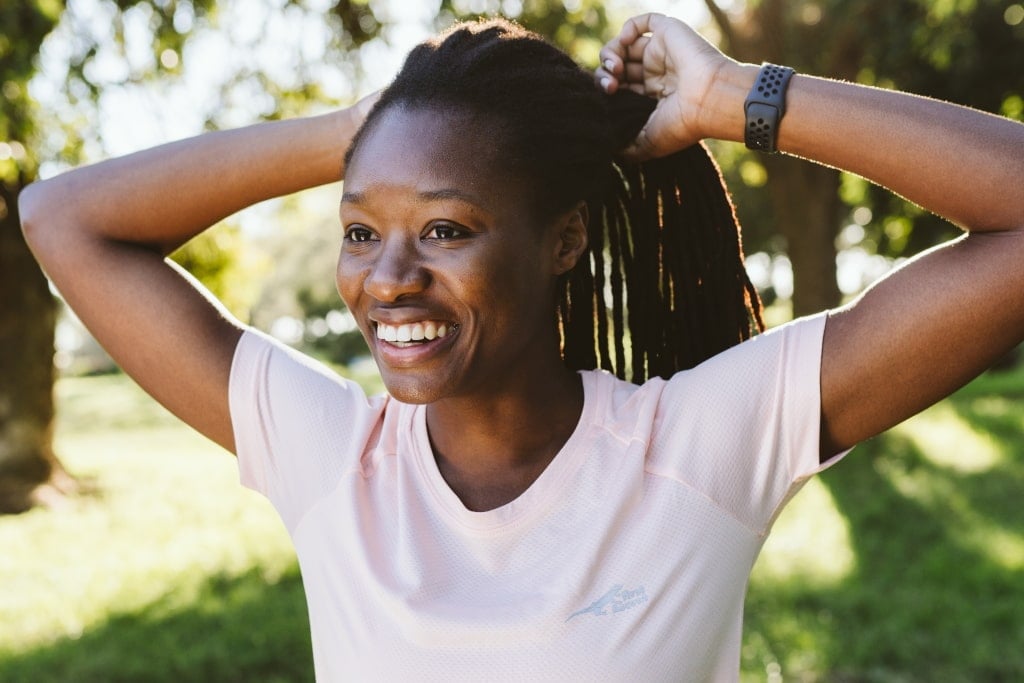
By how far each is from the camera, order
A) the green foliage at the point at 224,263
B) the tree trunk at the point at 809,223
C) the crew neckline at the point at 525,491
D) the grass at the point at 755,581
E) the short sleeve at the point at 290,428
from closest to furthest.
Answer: the crew neckline at the point at 525,491, the short sleeve at the point at 290,428, the grass at the point at 755,581, the tree trunk at the point at 809,223, the green foliage at the point at 224,263

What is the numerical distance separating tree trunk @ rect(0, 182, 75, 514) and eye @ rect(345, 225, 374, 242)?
794 cm

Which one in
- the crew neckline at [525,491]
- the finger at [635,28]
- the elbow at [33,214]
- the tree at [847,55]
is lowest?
the tree at [847,55]

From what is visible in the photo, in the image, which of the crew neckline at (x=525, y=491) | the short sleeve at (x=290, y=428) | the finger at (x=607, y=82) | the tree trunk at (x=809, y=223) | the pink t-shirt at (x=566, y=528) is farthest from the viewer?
the tree trunk at (x=809, y=223)

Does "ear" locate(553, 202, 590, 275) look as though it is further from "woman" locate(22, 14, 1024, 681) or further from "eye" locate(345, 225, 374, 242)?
"eye" locate(345, 225, 374, 242)

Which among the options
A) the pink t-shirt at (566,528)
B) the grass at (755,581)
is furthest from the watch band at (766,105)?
the grass at (755,581)

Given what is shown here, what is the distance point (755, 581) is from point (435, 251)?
515 cm

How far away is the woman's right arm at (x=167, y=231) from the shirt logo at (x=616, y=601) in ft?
2.59

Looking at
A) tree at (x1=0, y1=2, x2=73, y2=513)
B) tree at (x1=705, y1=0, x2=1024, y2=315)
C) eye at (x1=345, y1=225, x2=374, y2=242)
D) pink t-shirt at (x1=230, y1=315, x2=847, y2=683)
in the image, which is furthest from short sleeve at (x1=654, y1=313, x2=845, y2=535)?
tree at (x1=0, y1=2, x2=73, y2=513)

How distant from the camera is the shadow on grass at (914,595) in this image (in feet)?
16.1

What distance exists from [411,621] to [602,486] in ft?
1.30

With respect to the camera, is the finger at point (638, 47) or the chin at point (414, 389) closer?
the chin at point (414, 389)

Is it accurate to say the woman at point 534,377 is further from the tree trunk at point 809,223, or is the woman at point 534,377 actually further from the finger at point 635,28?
the tree trunk at point 809,223

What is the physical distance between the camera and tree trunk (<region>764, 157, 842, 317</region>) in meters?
9.19

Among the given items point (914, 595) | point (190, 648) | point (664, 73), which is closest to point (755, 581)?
point (914, 595)
